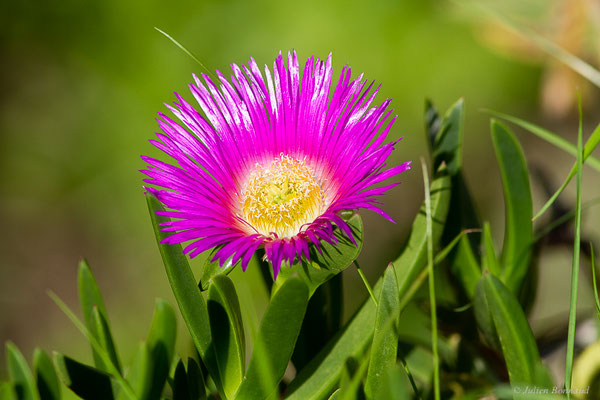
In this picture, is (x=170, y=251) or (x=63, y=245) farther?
(x=63, y=245)

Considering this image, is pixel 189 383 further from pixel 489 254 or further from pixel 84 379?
pixel 489 254

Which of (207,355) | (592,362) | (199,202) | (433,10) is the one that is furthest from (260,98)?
(433,10)

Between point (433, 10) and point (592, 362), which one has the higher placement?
point (433, 10)

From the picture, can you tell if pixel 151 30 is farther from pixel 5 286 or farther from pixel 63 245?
pixel 5 286

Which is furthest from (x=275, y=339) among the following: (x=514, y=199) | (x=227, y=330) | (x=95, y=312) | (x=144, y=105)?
(x=144, y=105)

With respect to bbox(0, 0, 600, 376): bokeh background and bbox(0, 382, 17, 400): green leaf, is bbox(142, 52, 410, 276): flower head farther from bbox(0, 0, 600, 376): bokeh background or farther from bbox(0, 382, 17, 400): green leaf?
bbox(0, 0, 600, 376): bokeh background

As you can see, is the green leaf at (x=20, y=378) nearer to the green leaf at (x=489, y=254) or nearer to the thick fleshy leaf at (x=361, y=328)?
the thick fleshy leaf at (x=361, y=328)

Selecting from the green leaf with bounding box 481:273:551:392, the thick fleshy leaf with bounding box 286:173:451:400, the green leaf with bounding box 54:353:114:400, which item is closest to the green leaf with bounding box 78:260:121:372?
the green leaf with bounding box 54:353:114:400

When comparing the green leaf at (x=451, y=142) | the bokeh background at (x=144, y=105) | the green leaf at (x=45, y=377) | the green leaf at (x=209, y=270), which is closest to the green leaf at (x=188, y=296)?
the green leaf at (x=209, y=270)
